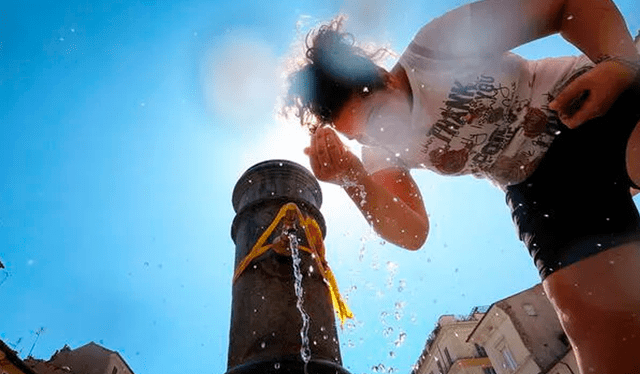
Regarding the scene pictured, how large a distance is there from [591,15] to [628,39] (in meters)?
0.19

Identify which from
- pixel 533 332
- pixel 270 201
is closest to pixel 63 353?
pixel 533 332

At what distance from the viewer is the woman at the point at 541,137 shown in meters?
1.80

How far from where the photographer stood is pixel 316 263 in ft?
8.55

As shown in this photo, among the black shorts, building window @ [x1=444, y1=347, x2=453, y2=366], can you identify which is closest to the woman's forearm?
the black shorts

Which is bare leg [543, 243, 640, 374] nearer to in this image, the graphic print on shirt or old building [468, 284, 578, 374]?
the graphic print on shirt

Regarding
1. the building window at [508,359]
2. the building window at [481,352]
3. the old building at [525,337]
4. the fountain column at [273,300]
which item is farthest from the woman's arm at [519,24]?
the building window at [481,352]

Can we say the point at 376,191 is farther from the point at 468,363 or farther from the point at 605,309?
the point at 468,363

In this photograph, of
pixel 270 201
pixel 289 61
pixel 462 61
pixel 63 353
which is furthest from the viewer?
pixel 63 353

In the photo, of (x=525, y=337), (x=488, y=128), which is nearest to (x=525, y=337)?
(x=525, y=337)

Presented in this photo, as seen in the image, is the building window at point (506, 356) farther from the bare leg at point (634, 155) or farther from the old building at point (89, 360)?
the bare leg at point (634, 155)

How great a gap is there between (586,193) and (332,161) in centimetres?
123

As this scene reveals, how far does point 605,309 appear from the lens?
5.90 feet

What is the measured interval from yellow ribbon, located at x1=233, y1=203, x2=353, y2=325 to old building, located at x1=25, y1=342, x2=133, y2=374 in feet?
116

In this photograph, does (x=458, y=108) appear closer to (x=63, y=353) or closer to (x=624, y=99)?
(x=624, y=99)
